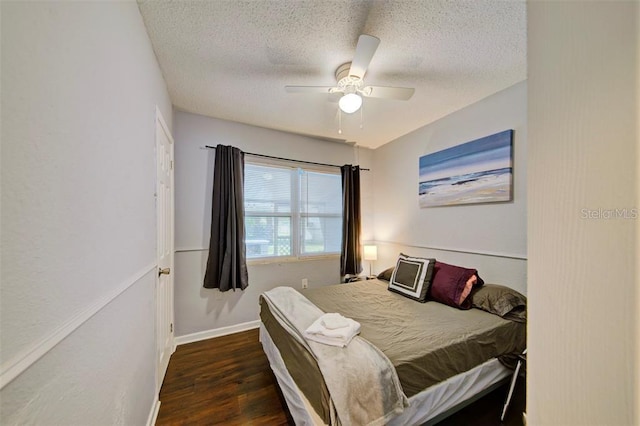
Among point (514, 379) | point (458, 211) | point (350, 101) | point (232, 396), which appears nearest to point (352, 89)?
point (350, 101)

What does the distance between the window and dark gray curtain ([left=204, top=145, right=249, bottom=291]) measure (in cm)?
20

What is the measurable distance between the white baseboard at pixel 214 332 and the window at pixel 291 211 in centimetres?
85

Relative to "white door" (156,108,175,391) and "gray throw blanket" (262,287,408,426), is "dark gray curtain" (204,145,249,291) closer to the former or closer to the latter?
"white door" (156,108,175,391)

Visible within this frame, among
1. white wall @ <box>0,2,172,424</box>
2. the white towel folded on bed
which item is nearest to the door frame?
white wall @ <box>0,2,172,424</box>

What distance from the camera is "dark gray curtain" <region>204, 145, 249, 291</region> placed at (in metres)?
2.71

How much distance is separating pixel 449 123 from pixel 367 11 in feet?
5.96

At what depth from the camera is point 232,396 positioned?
180 cm

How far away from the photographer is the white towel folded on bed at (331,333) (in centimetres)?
136

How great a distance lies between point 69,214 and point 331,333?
1.28 metres

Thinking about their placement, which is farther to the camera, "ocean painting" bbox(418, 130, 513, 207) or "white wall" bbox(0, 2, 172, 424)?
"ocean painting" bbox(418, 130, 513, 207)

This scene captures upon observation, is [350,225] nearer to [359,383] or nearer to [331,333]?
[331,333]

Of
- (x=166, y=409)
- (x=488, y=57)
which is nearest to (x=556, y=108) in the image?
(x=488, y=57)

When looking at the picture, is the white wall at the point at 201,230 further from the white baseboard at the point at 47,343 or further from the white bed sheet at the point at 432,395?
the white baseboard at the point at 47,343

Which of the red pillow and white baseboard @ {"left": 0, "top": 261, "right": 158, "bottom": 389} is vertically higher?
white baseboard @ {"left": 0, "top": 261, "right": 158, "bottom": 389}
